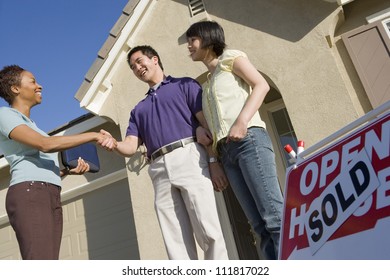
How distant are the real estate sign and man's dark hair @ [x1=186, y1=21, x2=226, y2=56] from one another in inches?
55.2

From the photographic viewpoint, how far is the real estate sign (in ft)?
4.22

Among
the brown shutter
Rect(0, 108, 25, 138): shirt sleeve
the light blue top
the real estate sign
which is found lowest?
the real estate sign

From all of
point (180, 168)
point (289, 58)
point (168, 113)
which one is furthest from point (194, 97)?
point (289, 58)

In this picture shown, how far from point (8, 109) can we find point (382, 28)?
15.5 feet

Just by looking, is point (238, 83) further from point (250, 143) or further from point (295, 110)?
point (295, 110)

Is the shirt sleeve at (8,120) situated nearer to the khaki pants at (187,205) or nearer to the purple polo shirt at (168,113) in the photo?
the purple polo shirt at (168,113)

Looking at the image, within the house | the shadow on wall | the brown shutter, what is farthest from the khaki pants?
the shadow on wall

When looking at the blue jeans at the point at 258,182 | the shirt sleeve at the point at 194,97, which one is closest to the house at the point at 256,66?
the shirt sleeve at the point at 194,97

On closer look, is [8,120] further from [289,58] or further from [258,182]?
[289,58]

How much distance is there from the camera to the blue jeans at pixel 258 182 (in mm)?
2188

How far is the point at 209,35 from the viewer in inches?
109

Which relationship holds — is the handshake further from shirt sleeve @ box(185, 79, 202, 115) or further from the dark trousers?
shirt sleeve @ box(185, 79, 202, 115)

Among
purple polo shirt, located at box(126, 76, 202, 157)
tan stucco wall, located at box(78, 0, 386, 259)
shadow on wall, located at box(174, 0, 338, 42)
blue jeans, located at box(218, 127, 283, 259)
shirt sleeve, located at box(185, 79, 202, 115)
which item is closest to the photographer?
blue jeans, located at box(218, 127, 283, 259)

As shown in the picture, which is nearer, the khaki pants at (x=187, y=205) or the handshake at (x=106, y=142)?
the khaki pants at (x=187, y=205)
